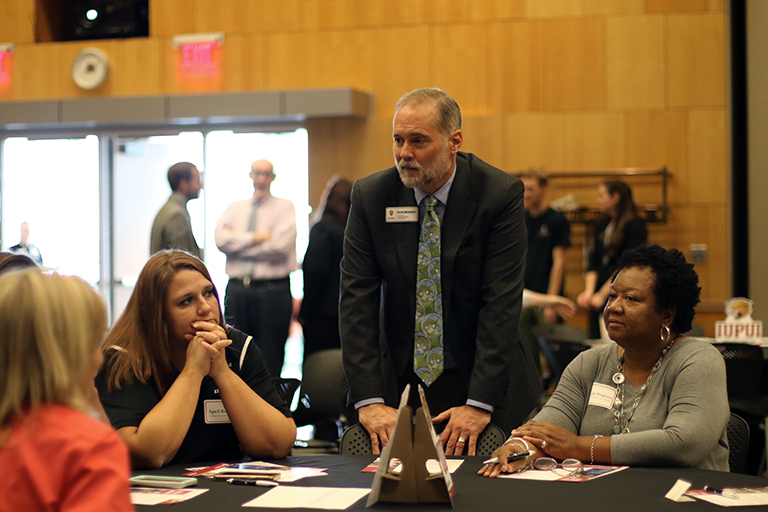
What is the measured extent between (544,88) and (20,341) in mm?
6837

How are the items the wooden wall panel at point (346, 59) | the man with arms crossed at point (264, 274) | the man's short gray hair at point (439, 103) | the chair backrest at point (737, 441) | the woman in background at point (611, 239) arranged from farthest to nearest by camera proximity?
the wooden wall panel at point (346, 59)
the woman in background at point (611, 239)
the man with arms crossed at point (264, 274)
the man's short gray hair at point (439, 103)
the chair backrest at point (737, 441)

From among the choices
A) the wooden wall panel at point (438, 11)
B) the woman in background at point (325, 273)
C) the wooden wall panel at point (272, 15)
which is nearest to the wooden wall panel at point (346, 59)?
the wooden wall panel at point (272, 15)

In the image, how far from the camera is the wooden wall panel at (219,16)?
313 inches

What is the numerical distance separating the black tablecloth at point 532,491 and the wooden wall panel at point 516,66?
5.87m

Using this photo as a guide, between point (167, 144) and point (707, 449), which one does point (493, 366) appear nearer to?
point (707, 449)

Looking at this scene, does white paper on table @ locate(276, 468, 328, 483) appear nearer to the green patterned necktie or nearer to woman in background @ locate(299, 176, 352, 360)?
the green patterned necktie

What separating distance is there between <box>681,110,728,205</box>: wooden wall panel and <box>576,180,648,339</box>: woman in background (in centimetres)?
151

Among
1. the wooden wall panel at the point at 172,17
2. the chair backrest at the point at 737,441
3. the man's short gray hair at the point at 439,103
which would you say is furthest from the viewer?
the wooden wall panel at the point at 172,17

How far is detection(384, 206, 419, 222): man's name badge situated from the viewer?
8.78ft

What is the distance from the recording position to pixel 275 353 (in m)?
5.41

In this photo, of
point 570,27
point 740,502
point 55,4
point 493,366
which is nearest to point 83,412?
point 740,502

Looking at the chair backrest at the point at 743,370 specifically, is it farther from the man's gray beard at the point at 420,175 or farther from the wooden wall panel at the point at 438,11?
the wooden wall panel at the point at 438,11

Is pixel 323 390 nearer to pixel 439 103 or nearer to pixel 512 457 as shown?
pixel 439 103

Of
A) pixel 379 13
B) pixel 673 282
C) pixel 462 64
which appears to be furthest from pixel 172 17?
pixel 673 282
